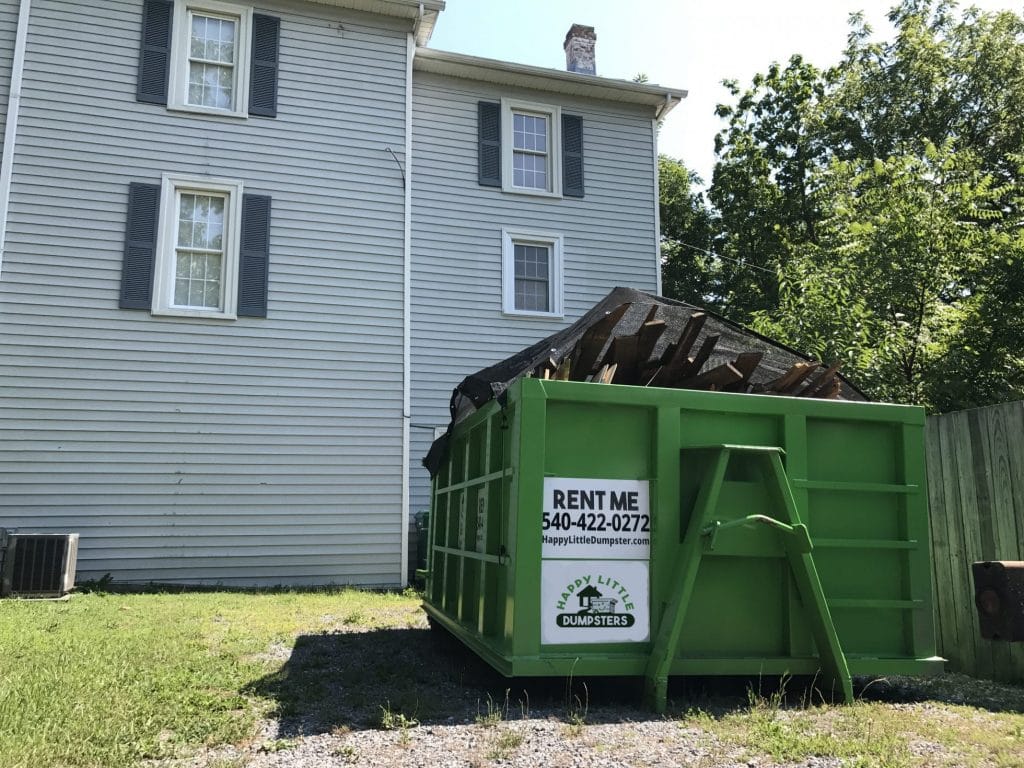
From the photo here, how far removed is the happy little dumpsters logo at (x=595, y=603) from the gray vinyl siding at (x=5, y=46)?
35.8ft

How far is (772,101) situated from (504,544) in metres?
24.1

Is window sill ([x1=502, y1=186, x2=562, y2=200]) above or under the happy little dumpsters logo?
above

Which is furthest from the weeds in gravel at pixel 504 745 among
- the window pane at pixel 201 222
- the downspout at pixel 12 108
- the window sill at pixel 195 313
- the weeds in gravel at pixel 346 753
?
the downspout at pixel 12 108

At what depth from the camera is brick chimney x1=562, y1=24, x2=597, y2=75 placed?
16.0m

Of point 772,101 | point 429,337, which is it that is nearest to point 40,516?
point 429,337

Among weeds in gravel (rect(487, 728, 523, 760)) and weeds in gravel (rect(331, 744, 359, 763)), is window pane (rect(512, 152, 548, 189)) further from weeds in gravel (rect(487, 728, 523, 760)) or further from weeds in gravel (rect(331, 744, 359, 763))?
weeds in gravel (rect(331, 744, 359, 763))

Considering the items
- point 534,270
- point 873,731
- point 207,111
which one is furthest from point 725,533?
point 207,111

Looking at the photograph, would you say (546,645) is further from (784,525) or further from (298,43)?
(298,43)

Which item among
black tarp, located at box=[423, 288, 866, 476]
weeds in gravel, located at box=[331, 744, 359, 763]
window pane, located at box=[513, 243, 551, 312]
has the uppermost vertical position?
window pane, located at box=[513, 243, 551, 312]

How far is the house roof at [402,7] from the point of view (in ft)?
41.7

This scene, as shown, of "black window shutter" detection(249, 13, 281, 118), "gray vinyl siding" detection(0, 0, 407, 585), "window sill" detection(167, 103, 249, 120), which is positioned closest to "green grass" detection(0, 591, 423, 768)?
"gray vinyl siding" detection(0, 0, 407, 585)

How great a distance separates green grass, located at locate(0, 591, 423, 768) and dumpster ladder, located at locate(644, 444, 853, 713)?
81.0 inches

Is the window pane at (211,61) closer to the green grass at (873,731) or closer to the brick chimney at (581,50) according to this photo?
the brick chimney at (581,50)

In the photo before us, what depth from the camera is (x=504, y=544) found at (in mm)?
4516
